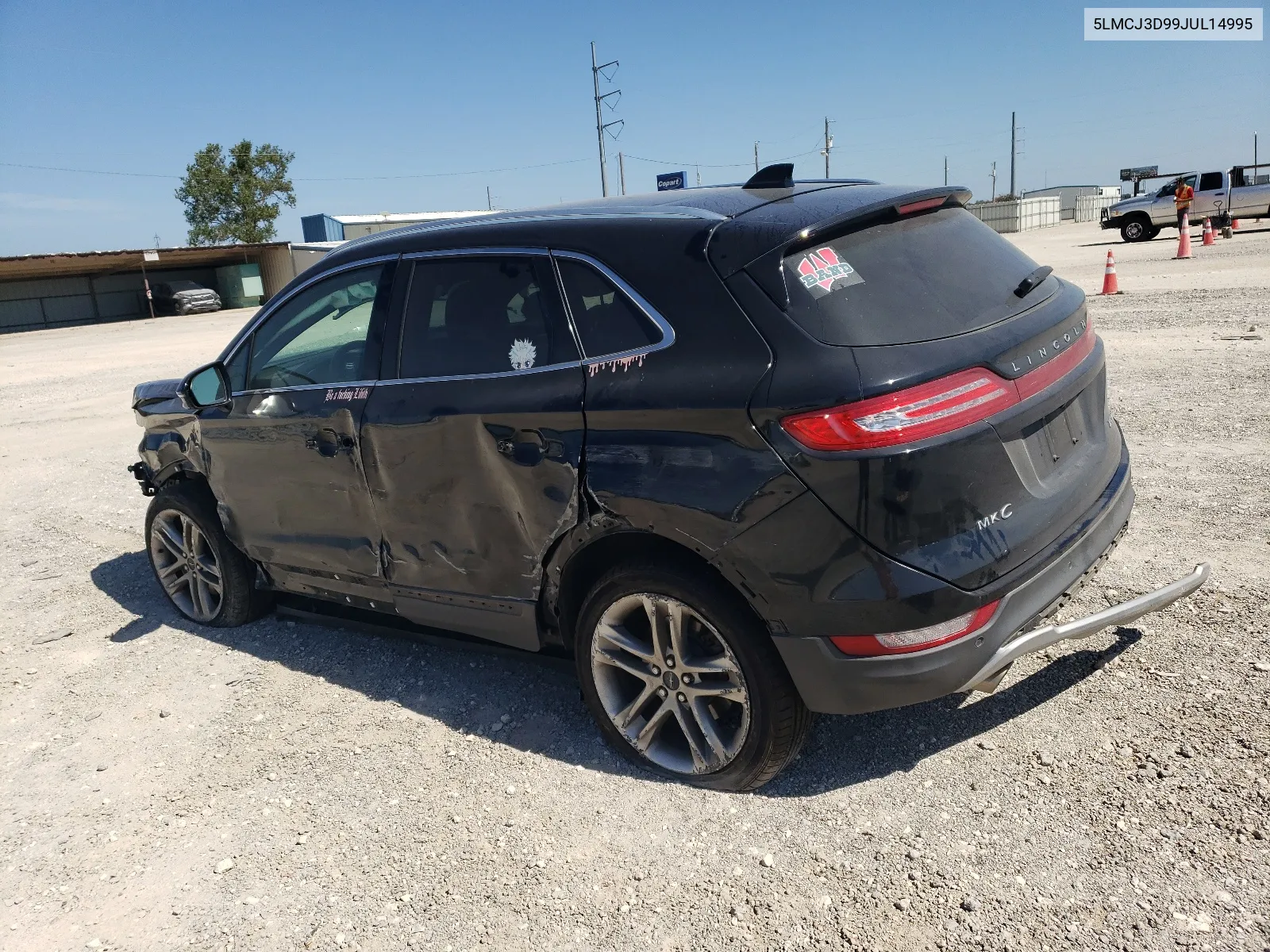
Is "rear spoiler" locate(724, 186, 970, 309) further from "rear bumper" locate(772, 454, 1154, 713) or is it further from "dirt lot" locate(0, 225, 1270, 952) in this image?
"dirt lot" locate(0, 225, 1270, 952)

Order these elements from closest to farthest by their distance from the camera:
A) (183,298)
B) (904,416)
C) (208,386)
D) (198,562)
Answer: (904,416) → (208,386) → (198,562) → (183,298)

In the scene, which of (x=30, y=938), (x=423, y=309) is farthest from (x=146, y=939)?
(x=423, y=309)

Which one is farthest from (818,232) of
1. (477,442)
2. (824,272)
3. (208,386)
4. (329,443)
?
(208,386)

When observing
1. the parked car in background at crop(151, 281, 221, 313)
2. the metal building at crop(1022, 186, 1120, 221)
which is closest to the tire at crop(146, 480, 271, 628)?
the parked car in background at crop(151, 281, 221, 313)

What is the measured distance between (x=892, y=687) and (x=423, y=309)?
224 cm

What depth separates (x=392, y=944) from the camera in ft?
8.86

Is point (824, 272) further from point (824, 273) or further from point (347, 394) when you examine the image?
point (347, 394)

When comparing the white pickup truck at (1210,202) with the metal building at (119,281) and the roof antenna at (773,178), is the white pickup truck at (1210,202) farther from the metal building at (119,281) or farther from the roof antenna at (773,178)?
the metal building at (119,281)

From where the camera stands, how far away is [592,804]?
3221mm

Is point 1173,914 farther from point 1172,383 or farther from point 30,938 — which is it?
point 1172,383

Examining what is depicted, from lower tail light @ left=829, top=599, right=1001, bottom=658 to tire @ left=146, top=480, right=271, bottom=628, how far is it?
343 centimetres

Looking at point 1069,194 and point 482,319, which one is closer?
point 482,319

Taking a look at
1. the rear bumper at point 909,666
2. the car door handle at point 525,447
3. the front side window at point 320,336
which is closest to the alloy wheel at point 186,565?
the front side window at point 320,336

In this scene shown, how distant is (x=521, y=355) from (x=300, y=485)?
143 centimetres
